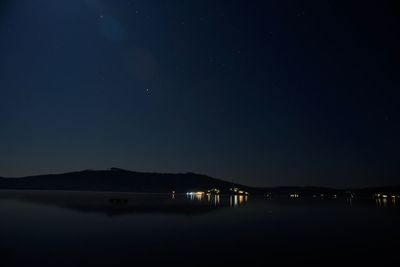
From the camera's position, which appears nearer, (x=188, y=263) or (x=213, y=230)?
(x=188, y=263)

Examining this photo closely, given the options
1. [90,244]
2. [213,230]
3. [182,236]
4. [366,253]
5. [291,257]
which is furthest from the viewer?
[213,230]

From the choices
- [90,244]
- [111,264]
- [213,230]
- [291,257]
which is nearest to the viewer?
[111,264]

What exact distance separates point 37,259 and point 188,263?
11.5m

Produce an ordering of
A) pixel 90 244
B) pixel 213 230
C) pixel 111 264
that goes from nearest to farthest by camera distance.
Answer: pixel 111 264, pixel 90 244, pixel 213 230

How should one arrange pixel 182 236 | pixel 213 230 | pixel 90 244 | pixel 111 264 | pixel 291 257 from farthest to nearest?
pixel 213 230
pixel 182 236
pixel 90 244
pixel 291 257
pixel 111 264

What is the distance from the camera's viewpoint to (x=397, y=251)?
108 feet

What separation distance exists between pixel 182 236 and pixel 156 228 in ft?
28.0

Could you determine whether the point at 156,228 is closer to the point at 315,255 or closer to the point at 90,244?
the point at 90,244

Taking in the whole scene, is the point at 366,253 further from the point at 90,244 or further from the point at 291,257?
the point at 90,244

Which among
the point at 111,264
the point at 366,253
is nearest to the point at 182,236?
the point at 111,264

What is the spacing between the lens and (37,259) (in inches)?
1089

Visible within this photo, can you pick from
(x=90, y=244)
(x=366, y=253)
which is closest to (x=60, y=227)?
(x=90, y=244)

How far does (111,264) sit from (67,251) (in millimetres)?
7380

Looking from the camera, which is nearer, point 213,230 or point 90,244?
point 90,244
